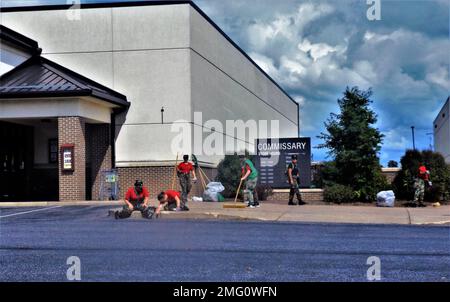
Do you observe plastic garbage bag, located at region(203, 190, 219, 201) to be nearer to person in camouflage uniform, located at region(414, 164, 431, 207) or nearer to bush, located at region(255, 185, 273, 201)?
bush, located at region(255, 185, 273, 201)

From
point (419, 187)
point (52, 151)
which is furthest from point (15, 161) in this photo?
point (419, 187)

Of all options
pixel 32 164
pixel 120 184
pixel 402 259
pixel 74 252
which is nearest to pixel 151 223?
pixel 74 252

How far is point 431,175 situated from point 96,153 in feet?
47.6

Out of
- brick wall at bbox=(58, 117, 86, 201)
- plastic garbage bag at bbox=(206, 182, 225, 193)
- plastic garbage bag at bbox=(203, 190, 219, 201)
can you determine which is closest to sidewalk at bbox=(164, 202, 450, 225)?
plastic garbage bag at bbox=(203, 190, 219, 201)

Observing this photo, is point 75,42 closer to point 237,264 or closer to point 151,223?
point 151,223

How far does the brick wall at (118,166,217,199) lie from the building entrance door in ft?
14.7

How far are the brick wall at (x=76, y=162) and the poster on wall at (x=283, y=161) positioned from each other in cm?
776

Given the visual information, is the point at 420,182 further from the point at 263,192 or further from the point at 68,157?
the point at 68,157

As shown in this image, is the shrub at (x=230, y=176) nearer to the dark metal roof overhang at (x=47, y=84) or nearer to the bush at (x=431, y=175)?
the dark metal roof overhang at (x=47, y=84)

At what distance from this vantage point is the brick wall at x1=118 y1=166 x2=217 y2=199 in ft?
81.3

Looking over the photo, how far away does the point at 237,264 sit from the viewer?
346 inches

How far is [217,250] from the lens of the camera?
1007 cm
